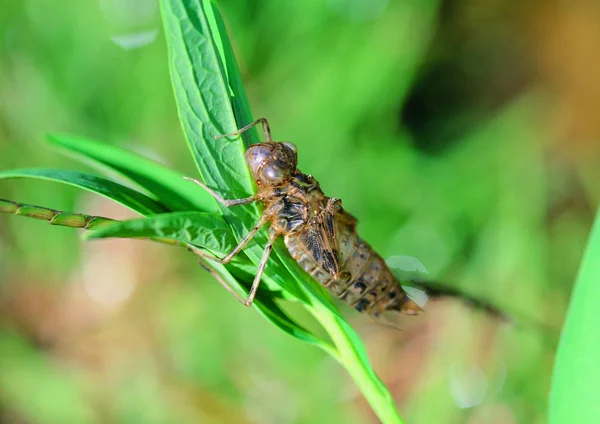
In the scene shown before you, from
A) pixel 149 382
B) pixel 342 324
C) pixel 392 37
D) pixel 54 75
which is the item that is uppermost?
pixel 54 75

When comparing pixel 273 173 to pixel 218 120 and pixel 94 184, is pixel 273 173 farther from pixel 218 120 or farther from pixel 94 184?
pixel 94 184

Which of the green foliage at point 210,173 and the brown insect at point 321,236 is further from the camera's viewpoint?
the brown insect at point 321,236

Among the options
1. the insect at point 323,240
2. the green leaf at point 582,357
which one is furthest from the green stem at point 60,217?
the green leaf at point 582,357

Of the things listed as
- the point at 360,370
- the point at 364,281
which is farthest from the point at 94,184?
the point at 364,281

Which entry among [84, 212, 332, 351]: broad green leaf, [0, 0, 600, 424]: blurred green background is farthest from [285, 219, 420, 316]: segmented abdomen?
[0, 0, 600, 424]: blurred green background

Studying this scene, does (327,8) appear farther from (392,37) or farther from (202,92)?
(202,92)

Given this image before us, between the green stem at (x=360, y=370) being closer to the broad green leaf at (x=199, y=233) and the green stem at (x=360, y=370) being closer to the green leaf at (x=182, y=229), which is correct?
the broad green leaf at (x=199, y=233)

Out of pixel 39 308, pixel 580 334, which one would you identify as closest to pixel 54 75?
pixel 39 308

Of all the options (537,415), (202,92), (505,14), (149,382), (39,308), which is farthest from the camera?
(505,14)

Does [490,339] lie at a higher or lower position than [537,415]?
higher
